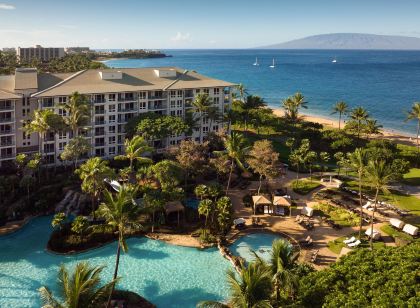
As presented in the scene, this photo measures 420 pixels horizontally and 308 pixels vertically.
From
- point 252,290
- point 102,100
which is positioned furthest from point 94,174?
point 252,290

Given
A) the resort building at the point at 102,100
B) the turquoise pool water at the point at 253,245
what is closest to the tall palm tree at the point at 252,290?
the turquoise pool water at the point at 253,245

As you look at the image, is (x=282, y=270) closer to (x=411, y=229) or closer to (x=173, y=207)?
(x=173, y=207)

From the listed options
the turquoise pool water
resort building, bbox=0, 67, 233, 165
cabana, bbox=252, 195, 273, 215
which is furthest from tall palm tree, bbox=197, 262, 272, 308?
resort building, bbox=0, 67, 233, 165

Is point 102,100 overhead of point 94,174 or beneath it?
overhead

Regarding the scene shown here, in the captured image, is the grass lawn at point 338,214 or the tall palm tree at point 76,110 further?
the tall palm tree at point 76,110

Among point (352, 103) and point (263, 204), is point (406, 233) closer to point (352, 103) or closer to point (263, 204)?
point (263, 204)

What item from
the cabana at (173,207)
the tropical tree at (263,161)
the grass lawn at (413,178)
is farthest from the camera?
the grass lawn at (413,178)

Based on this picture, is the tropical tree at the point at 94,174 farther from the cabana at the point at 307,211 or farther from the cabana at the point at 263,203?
the cabana at the point at 307,211
